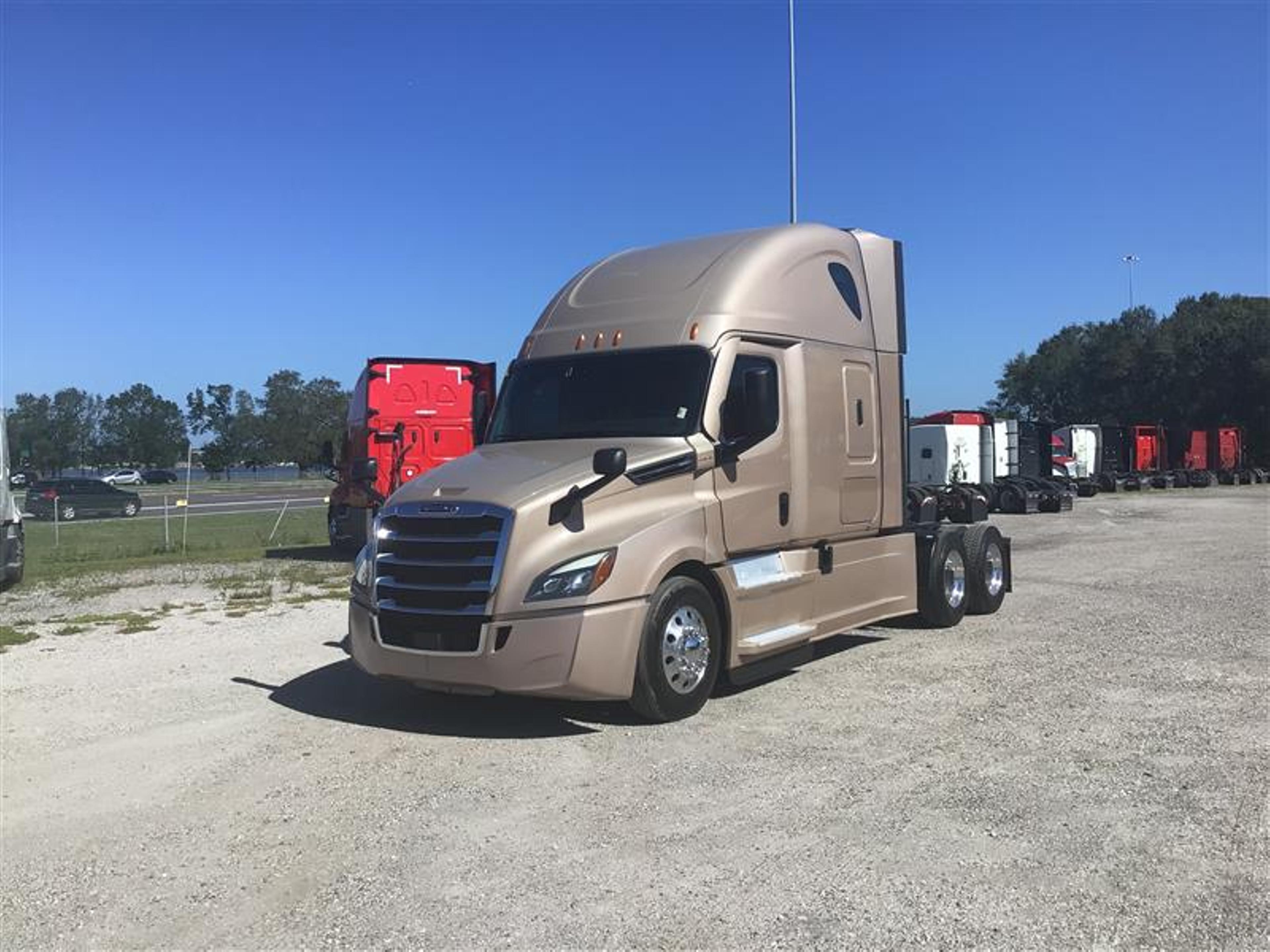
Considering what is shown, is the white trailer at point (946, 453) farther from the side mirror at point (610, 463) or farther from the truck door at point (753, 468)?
the side mirror at point (610, 463)

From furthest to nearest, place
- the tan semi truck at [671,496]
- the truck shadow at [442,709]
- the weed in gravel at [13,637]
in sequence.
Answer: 1. the weed in gravel at [13,637]
2. the truck shadow at [442,709]
3. the tan semi truck at [671,496]

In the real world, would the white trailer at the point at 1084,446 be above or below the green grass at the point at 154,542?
above

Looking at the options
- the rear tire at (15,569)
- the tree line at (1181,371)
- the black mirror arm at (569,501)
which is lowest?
the rear tire at (15,569)

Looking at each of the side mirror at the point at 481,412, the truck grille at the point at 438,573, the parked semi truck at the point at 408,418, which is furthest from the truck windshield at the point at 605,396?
the parked semi truck at the point at 408,418

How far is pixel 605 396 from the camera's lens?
749cm

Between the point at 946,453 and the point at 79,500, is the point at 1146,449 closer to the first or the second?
the point at 946,453

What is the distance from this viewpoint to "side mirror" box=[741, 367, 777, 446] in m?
7.06

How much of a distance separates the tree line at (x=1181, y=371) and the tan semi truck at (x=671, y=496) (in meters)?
64.3

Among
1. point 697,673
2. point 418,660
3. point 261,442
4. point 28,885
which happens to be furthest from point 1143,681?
point 261,442

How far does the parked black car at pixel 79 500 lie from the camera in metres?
38.3

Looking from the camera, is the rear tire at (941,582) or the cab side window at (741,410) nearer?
the cab side window at (741,410)

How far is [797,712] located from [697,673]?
762 mm

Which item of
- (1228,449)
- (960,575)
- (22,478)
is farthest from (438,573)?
(22,478)

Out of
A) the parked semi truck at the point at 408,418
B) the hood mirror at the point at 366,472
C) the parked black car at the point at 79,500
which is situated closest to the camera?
the hood mirror at the point at 366,472
